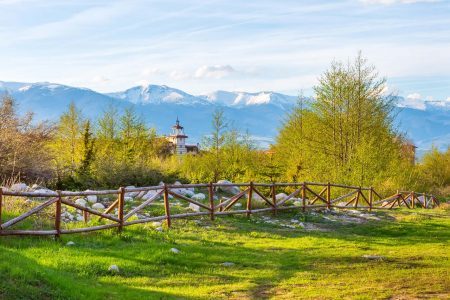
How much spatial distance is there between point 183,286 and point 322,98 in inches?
1067

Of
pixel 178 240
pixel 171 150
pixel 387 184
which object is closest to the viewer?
pixel 178 240

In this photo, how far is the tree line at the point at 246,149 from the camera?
2708cm

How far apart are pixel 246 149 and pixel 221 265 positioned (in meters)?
34.2

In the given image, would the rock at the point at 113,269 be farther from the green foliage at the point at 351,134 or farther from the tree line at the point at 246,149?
the green foliage at the point at 351,134

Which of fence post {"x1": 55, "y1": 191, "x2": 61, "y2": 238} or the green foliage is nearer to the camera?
fence post {"x1": 55, "y1": 191, "x2": 61, "y2": 238}

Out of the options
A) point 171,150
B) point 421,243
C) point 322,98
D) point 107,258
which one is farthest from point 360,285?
point 171,150

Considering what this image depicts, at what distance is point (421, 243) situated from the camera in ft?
52.0

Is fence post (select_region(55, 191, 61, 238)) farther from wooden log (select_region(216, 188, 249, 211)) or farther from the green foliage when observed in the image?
the green foliage

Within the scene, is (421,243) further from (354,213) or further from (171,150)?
(171,150)

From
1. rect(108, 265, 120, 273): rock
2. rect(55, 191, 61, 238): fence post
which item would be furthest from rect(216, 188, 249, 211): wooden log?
rect(108, 265, 120, 273): rock

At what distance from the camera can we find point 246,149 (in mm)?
45906

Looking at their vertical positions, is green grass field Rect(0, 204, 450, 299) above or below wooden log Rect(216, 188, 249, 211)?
below

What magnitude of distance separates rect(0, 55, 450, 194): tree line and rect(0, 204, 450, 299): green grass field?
9917 mm

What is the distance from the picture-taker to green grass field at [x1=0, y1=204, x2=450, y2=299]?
9.15m
